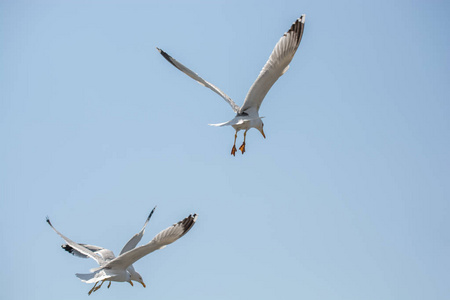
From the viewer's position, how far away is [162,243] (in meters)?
13.1

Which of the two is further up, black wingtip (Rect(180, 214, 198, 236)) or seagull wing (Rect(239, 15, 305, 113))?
seagull wing (Rect(239, 15, 305, 113))

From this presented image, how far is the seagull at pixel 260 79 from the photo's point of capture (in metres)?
14.1

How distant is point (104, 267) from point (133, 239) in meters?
0.81

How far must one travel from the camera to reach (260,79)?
1432 cm

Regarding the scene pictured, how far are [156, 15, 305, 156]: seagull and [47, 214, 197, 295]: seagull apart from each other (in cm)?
192

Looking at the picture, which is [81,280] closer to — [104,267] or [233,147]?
[104,267]

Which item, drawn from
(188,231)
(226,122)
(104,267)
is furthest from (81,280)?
(226,122)

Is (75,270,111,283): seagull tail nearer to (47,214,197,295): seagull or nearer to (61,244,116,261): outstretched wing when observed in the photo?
(47,214,197,295): seagull

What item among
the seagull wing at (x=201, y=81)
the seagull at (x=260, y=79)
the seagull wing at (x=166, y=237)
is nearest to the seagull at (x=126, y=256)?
the seagull wing at (x=166, y=237)

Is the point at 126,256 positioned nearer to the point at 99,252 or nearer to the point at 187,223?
the point at 187,223

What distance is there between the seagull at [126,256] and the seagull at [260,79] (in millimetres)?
1918

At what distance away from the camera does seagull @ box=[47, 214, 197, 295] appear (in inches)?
516

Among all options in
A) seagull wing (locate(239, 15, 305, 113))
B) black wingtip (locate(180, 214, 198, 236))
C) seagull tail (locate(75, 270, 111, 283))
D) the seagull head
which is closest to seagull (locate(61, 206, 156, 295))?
the seagull head

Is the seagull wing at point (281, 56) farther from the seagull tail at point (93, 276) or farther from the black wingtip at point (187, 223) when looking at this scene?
the seagull tail at point (93, 276)
